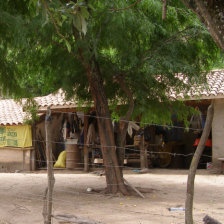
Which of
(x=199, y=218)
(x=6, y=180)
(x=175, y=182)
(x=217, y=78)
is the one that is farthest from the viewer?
(x=217, y=78)

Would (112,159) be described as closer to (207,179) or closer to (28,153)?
(207,179)

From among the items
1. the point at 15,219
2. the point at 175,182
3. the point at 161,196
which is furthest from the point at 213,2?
the point at 175,182

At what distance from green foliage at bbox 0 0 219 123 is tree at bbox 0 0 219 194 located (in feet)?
0.07

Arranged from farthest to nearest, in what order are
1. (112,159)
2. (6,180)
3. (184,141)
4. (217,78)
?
(184,141), (217,78), (6,180), (112,159)

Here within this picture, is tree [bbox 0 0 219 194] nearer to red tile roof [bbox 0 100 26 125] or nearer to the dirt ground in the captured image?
the dirt ground

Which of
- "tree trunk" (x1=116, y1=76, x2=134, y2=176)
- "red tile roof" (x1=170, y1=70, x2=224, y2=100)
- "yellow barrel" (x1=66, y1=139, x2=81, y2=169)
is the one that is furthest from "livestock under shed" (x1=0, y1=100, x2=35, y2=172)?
"tree trunk" (x1=116, y1=76, x2=134, y2=176)

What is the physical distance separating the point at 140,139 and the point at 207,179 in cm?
299

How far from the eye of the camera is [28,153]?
565 inches

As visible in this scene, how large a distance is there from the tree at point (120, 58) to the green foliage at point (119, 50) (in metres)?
0.02

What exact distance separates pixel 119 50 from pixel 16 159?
8.18 metres

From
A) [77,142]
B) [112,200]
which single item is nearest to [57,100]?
[77,142]

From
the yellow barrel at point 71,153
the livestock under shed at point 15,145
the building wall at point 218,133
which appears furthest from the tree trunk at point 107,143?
the livestock under shed at point 15,145

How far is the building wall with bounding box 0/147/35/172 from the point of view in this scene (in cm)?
1436

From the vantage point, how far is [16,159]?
1452 cm
